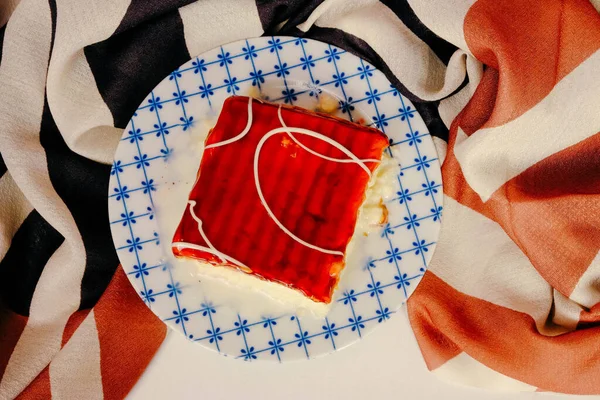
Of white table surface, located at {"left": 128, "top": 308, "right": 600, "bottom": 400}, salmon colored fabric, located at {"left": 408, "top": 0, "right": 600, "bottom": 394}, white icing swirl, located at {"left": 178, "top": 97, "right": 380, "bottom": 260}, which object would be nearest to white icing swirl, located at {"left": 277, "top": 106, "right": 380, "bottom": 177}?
white icing swirl, located at {"left": 178, "top": 97, "right": 380, "bottom": 260}

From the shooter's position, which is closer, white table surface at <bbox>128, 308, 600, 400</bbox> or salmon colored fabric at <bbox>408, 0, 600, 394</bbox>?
salmon colored fabric at <bbox>408, 0, 600, 394</bbox>

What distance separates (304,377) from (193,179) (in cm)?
36

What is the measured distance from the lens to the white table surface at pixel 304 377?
3.21ft

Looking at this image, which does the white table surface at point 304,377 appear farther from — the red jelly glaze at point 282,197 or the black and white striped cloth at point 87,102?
the red jelly glaze at point 282,197

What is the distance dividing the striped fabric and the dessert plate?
6 centimetres

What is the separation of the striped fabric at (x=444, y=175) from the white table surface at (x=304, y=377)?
1.2 inches

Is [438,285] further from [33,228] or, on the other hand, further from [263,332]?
[33,228]

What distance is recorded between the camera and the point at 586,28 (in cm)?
86

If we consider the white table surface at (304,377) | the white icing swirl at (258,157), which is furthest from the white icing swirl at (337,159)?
the white table surface at (304,377)

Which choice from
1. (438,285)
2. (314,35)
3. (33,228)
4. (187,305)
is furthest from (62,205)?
(438,285)

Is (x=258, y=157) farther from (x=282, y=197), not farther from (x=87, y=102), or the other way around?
(x=87, y=102)

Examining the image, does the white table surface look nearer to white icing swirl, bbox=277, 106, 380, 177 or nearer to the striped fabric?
the striped fabric

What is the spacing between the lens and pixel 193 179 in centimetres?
94

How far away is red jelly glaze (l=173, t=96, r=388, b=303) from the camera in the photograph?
0.84 meters
